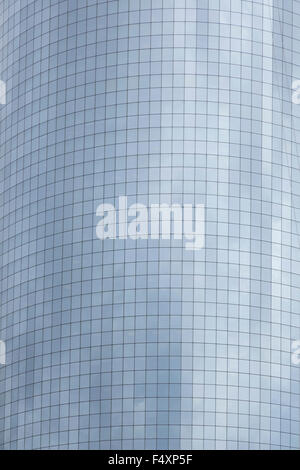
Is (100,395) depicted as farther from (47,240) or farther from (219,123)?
(219,123)

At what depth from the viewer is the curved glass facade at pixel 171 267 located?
7470 inches

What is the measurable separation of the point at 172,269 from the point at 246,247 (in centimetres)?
864

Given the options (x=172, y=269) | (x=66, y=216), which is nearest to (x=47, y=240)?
(x=66, y=216)

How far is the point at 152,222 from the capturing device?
633 ft

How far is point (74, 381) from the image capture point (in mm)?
193000

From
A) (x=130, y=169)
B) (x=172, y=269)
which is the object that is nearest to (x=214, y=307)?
(x=172, y=269)

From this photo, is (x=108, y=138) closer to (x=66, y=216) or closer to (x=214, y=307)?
(x=66, y=216)

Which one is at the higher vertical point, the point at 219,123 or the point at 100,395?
the point at 219,123

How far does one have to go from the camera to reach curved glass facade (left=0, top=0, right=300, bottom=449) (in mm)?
189750

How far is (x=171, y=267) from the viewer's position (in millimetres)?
192250
